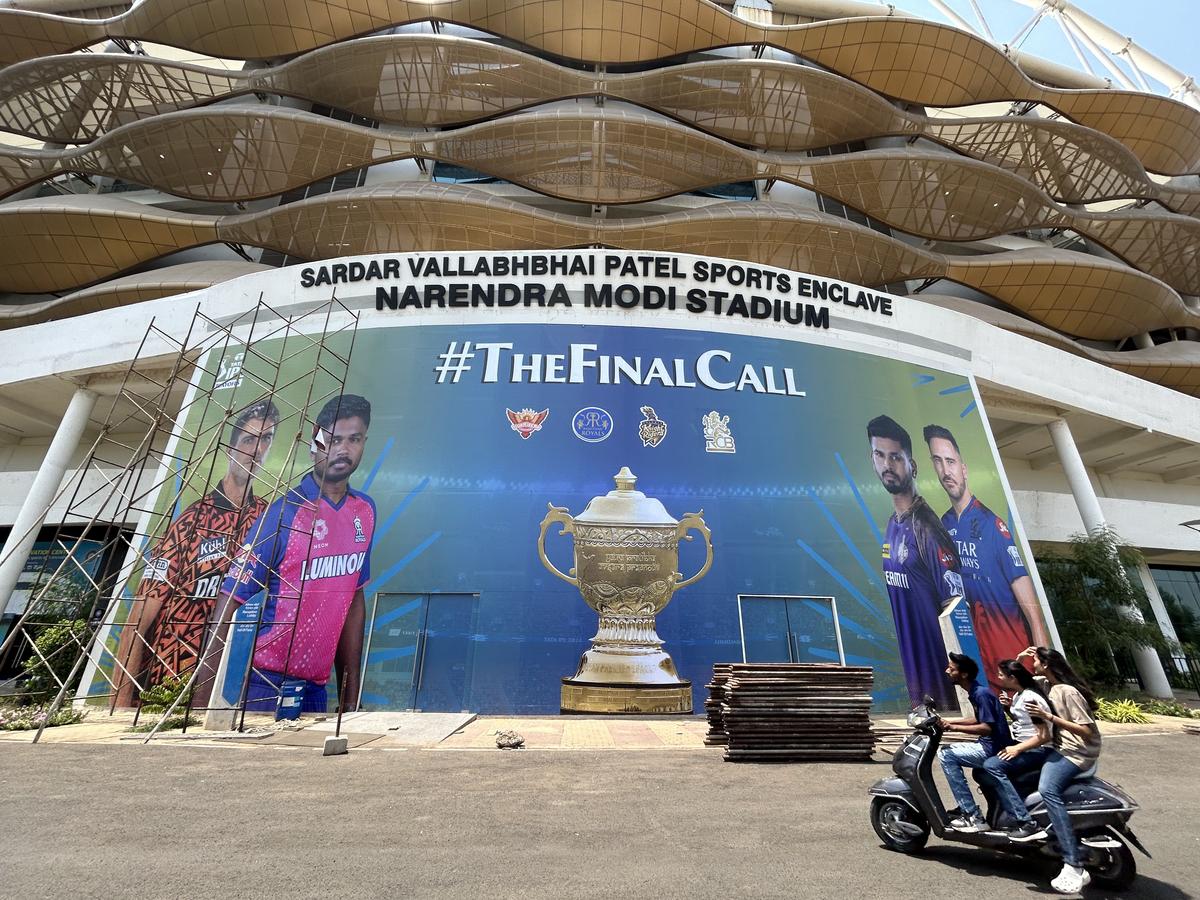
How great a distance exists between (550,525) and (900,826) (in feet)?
32.4

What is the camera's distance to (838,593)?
14.1 meters

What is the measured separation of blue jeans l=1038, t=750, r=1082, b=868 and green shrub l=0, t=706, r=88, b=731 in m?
14.4

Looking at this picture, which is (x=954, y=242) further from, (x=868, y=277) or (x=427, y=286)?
(x=427, y=286)

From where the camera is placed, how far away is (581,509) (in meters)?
14.1

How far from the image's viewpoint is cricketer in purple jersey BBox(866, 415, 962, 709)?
14.0m

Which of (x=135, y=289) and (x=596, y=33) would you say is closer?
(x=135, y=289)

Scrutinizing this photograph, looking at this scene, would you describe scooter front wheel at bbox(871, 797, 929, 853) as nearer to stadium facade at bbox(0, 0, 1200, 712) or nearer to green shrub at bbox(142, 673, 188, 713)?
stadium facade at bbox(0, 0, 1200, 712)

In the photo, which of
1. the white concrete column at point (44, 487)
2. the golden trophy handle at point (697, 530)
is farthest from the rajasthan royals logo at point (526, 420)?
the white concrete column at point (44, 487)

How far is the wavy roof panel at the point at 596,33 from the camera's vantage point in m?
25.7

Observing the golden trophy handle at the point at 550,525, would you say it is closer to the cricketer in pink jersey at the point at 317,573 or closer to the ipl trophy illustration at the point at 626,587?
Result: the ipl trophy illustration at the point at 626,587

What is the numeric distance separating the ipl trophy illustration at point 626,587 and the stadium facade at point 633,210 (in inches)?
147

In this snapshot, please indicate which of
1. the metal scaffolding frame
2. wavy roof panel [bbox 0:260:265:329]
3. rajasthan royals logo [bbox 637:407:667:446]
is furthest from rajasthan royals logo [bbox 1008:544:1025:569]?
wavy roof panel [bbox 0:260:265:329]

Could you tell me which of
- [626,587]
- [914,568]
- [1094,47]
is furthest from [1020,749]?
[1094,47]

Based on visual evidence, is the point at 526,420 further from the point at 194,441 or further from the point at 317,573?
the point at 194,441
